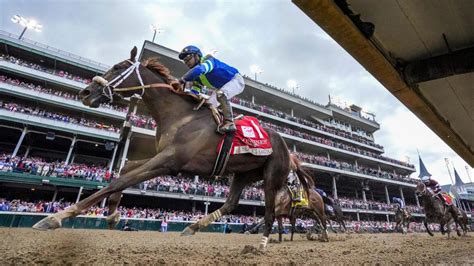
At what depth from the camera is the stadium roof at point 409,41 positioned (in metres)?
2.79

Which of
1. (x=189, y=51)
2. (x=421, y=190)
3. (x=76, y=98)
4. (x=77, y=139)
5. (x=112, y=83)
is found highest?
(x=76, y=98)

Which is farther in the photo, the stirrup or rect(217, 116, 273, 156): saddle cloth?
rect(217, 116, 273, 156): saddle cloth

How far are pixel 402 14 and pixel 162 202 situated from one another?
27.8 meters

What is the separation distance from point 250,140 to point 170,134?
130 cm

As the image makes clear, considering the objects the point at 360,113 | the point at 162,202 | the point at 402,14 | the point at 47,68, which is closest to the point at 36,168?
the point at 162,202

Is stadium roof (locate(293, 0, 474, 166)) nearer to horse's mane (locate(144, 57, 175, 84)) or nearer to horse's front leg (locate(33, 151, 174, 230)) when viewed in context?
horse's front leg (locate(33, 151, 174, 230))

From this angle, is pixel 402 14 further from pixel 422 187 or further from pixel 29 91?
pixel 29 91

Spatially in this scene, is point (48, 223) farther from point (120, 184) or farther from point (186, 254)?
point (186, 254)

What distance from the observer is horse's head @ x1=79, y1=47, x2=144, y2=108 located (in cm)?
362

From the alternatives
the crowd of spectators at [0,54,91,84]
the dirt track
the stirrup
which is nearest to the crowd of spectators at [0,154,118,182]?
the crowd of spectators at [0,54,91,84]

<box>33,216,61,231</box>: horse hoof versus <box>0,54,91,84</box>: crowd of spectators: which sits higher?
<box>0,54,91,84</box>: crowd of spectators

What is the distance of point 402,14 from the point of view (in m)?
2.95

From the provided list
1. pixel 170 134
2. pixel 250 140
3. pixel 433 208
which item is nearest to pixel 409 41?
pixel 250 140

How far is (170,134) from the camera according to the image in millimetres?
3510
